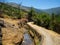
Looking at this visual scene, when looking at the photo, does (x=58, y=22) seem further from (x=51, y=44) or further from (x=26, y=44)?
(x=51, y=44)

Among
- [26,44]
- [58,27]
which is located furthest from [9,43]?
[58,27]

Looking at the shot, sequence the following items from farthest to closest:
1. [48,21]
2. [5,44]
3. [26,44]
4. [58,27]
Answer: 1. [48,21]
2. [58,27]
3. [26,44]
4. [5,44]

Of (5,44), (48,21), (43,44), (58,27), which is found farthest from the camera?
(48,21)

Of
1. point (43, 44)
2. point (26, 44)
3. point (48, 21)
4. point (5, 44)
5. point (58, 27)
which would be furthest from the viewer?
point (48, 21)

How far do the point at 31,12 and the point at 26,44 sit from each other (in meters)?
49.7

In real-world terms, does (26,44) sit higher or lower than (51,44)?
lower

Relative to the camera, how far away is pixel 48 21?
4300 cm

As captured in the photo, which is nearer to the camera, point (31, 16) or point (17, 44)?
point (17, 44)

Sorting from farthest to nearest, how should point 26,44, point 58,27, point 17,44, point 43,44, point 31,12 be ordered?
point 31,12, point 58,27, point 26,44, point 17,44, point 43,44

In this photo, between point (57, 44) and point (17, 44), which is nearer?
point (57, 44)

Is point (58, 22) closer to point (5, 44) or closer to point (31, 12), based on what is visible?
point (5, 44)

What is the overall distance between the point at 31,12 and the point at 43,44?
56.5 meters

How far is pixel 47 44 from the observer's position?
18.2 metres

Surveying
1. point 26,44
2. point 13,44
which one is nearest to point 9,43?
point 13,44
